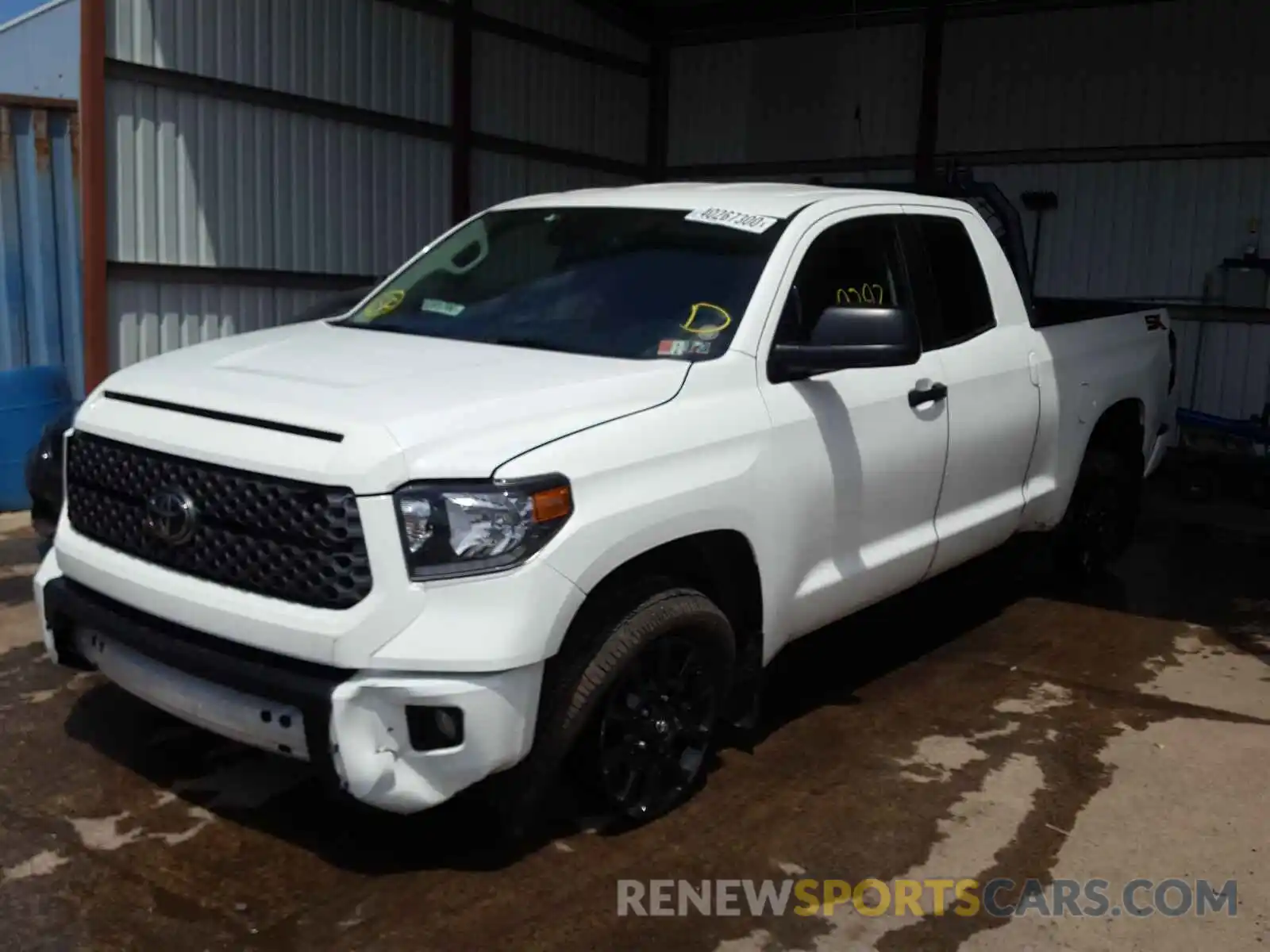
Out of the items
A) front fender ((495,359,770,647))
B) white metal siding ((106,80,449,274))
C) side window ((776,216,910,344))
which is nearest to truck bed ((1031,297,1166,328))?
side window ((776,216,910,344))

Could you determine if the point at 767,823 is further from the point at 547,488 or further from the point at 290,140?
the point at 290,140

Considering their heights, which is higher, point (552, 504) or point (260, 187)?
point (260, 187)

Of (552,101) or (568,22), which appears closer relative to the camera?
(552,101)

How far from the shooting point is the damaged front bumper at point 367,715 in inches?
119

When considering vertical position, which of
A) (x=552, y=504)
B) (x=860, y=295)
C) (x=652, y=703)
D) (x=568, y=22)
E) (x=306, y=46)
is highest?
(x=568, y=22)

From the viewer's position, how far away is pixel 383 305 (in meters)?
4.66

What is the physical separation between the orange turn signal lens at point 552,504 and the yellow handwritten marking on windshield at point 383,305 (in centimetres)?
170

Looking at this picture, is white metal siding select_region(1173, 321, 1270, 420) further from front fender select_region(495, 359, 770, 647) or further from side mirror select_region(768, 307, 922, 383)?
front fender select_region(495, 359, 770, 647)

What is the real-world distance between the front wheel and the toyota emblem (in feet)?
3.62

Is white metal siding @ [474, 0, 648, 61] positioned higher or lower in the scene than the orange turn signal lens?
higher

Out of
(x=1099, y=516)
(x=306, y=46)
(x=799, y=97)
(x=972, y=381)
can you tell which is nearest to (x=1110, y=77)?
(x=799, y=97)

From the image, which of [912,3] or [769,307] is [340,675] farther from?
[912,3]

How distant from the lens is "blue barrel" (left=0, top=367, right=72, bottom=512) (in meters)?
7.45

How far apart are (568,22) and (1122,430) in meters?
8.27
